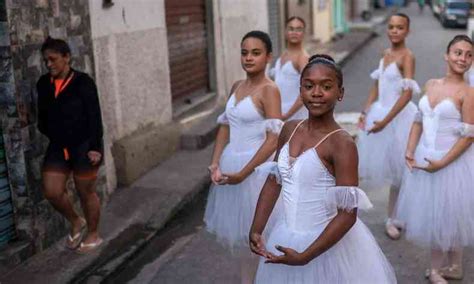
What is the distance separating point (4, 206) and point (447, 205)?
3.50 m

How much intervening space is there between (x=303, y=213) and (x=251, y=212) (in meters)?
1.35

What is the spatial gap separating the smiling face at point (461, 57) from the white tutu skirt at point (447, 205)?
22.1 inches

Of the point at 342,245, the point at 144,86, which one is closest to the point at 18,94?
the point at 144,86

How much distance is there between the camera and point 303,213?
332 centimetres

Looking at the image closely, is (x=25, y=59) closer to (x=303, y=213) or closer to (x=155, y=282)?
(x=155, y=282)

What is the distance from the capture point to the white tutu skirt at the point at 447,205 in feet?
15.8

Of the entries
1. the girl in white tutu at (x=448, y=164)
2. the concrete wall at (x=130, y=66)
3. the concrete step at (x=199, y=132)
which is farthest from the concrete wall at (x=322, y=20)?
the girl in white tutu at (x=448, y=164)

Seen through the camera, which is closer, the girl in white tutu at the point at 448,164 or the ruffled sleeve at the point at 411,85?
the girl in white tutu at the point at 448,164

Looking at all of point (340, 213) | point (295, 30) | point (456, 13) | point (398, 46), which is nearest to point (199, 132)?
point (295, 30)

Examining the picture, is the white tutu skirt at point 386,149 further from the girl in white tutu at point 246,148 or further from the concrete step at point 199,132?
the concrete step at point 199,132

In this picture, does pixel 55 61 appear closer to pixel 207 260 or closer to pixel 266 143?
pixel 266 143

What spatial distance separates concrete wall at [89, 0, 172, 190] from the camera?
7.30 meters

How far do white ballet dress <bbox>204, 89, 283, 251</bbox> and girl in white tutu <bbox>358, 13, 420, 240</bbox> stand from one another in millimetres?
1785

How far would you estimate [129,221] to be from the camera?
6.77m
